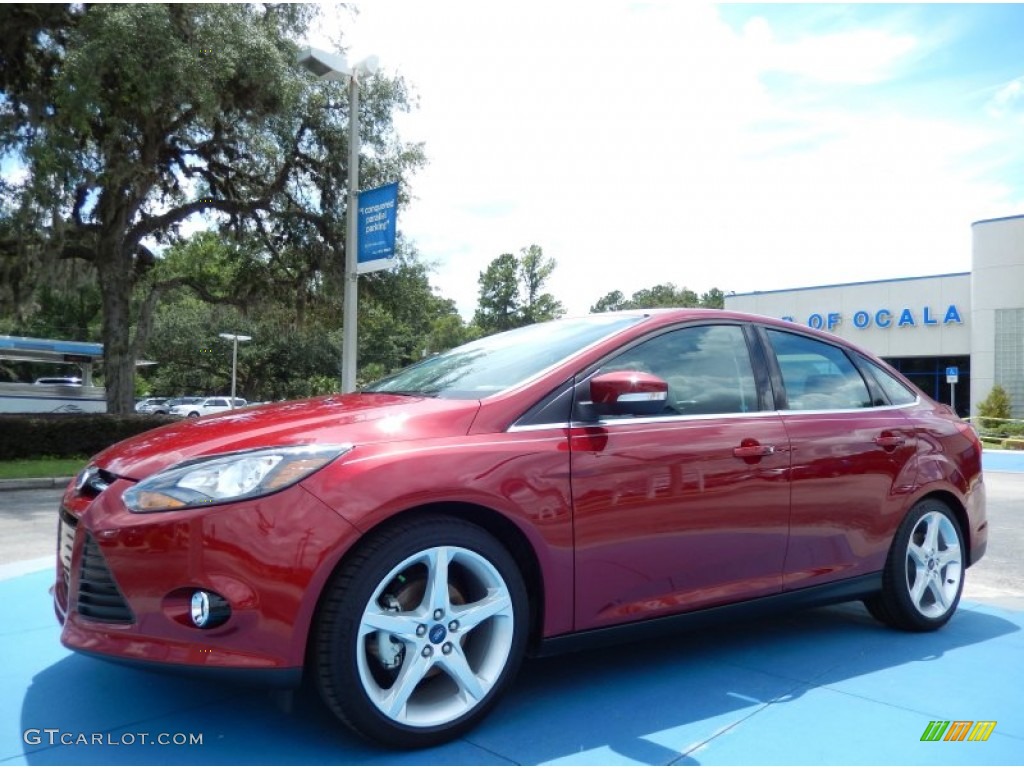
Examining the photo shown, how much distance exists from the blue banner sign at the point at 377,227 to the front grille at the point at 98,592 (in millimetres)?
8373

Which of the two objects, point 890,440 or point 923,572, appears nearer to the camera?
point 890,440

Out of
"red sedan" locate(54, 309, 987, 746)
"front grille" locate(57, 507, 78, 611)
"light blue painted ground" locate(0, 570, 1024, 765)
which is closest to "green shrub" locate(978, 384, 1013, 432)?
"light blue painted ground" locate(0, 570, 1024, 765)

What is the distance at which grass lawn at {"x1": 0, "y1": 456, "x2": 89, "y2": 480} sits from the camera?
1191cm

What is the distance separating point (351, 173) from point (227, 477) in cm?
954

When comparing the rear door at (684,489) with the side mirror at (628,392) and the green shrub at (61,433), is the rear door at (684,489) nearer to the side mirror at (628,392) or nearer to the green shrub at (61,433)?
the side mirror at (628,392)

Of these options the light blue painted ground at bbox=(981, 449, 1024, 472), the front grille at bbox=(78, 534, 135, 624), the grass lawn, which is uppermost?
the front grille at bbox=(78, 534, 135, 624)

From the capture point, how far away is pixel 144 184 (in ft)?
51.1

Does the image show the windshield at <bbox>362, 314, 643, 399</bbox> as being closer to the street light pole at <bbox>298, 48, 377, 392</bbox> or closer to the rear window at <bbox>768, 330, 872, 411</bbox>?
the rear window at <bbox>768, 330, 872, 411</bbox>

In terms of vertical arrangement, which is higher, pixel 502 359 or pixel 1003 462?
pixel 502 359

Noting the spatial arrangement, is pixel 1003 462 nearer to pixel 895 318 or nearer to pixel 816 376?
pixel 816 376

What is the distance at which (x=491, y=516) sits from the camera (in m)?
2.83

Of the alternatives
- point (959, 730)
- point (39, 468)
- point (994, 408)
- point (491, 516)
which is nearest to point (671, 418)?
point (491, 516)

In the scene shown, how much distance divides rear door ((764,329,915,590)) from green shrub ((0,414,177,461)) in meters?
13.9

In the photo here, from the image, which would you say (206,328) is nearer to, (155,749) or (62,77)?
(62,77)
